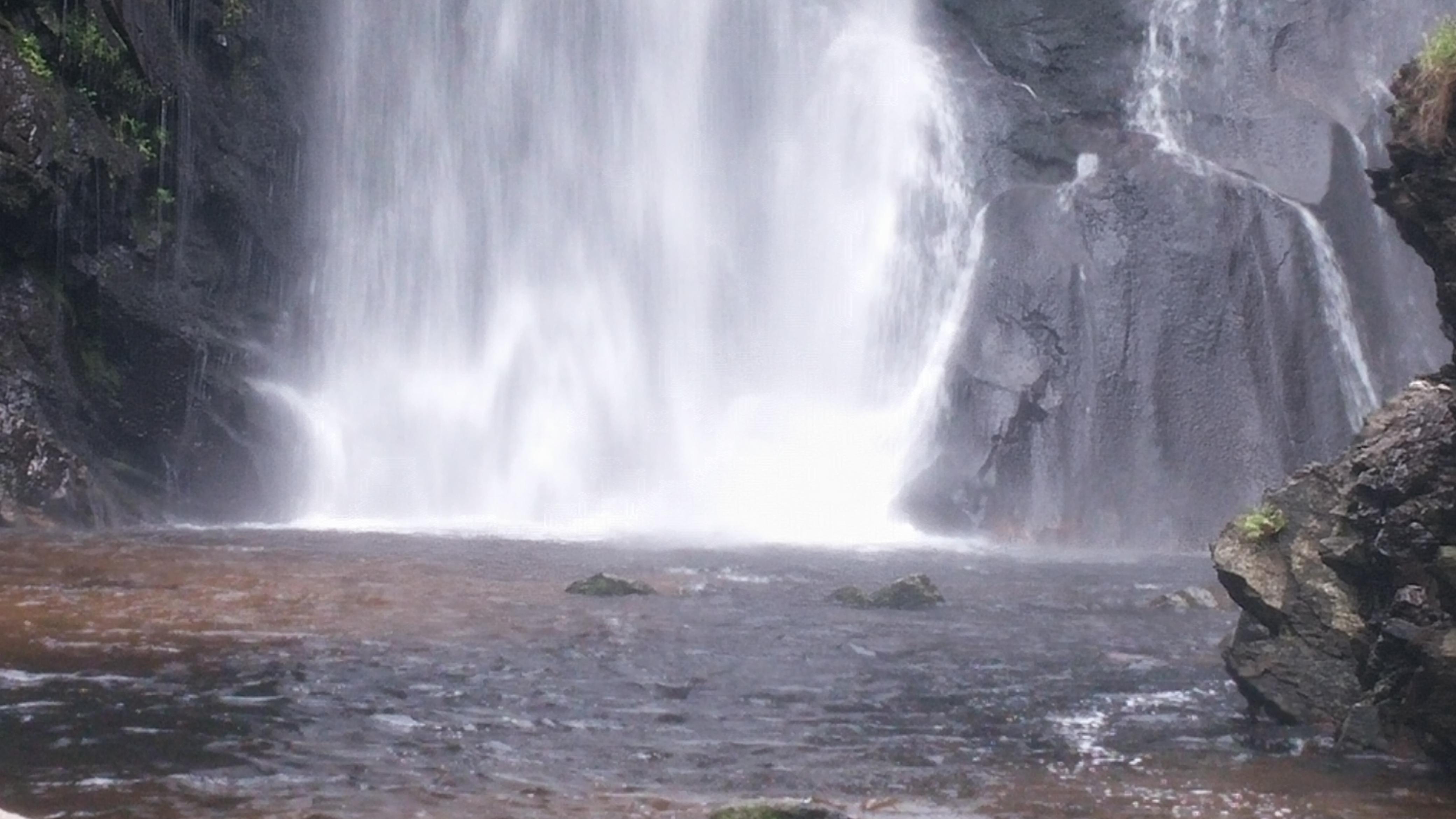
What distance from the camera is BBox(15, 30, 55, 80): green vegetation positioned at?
2038cm

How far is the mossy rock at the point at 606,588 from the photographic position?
14.6 m

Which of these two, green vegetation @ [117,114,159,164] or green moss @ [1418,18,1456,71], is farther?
green vegetation @ [117,114,159,164]

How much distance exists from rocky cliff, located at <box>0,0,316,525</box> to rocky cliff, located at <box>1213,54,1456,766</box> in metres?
16.3

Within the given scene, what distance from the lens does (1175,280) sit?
28516 mm

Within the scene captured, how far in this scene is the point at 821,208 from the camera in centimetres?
3303

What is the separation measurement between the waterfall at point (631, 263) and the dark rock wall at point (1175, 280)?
4.91ft

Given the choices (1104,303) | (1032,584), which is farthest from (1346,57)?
(1032,584)

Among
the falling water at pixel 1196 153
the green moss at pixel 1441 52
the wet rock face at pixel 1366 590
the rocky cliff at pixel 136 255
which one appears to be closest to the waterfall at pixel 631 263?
the rocky cliff at pixel 136 255

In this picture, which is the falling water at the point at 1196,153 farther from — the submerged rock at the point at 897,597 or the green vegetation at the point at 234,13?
the green vegetation at the point at 234,13

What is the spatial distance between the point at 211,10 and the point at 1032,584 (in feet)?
65.3

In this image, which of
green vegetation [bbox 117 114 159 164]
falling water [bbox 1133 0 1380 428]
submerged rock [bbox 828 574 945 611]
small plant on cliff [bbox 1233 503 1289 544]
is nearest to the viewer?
small plant on cliff [bbox 1233 503 1289 544]

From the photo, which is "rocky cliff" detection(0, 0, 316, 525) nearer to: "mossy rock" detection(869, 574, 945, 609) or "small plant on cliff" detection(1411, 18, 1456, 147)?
"mossy rock" detection(869, 574, 945, 609)

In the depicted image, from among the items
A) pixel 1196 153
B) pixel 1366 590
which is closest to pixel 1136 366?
pixel 1196 153

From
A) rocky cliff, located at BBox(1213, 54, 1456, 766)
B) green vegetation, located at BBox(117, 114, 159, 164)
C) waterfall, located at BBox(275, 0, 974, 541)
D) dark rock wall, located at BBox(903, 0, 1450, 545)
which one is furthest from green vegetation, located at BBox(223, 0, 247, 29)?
rocky cliff, located at BBox(1213, 54, 1456, 766)
